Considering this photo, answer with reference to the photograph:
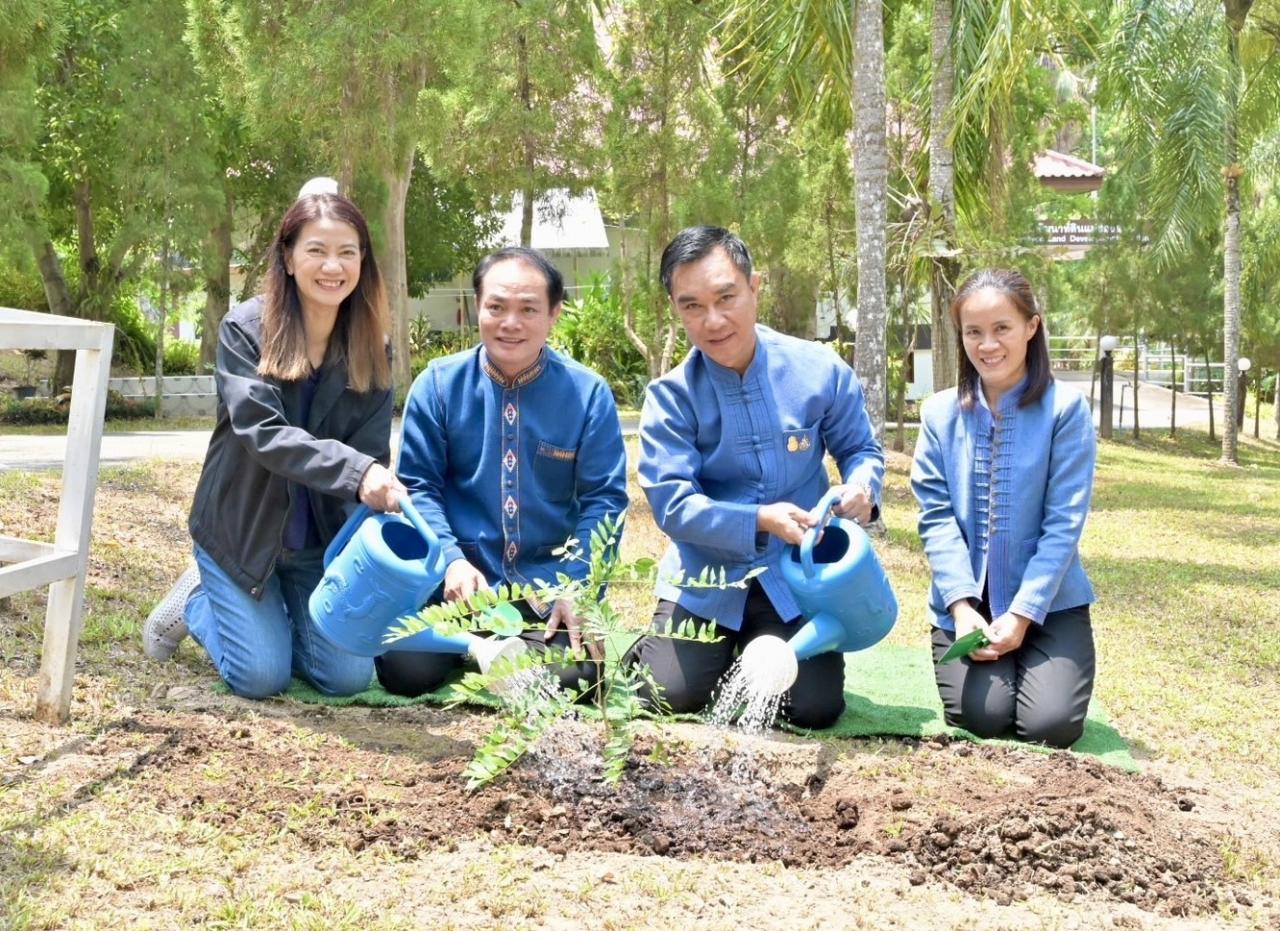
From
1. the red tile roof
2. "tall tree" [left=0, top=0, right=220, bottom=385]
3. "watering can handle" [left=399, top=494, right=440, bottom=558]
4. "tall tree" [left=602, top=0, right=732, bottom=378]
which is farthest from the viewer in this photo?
the red tile roof

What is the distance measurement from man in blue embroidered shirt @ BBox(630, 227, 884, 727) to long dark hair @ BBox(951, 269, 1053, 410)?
1.11 ft

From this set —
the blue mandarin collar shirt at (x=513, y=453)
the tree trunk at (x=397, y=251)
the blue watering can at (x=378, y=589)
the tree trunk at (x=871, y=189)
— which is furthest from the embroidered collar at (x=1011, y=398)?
the tree trunk at (x=397, y=251)

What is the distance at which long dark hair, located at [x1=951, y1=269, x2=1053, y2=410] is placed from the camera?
157 inches

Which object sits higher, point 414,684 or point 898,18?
point 898,18

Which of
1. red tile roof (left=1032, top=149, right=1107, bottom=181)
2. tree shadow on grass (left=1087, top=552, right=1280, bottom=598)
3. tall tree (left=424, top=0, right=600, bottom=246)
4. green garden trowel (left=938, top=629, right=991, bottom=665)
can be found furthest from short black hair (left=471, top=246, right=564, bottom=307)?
red tile roof (left=1032, top=149, right=1107, bottom=181)

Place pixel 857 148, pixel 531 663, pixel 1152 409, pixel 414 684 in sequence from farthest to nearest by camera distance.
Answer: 1. pixel 1152 409
2. pixel 857 148
3. pixel 414 684
4. pixel 531 663

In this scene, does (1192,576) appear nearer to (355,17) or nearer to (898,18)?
(355,17)

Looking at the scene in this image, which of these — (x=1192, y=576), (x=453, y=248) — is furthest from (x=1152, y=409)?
(x=1192, y=576)

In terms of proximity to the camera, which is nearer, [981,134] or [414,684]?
[414,684]

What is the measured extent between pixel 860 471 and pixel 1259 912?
1.53 m

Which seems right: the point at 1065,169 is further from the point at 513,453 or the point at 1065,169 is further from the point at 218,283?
the point at 513,453

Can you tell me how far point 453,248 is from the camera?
24453mm

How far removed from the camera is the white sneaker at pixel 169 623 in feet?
14.2

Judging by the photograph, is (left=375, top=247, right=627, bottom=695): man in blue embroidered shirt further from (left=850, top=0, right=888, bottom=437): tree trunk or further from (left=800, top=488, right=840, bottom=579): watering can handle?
(left=850, top=0, right=888, bottom=437): tree trunk
